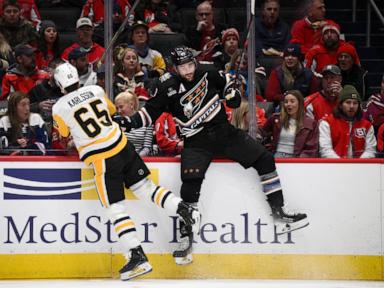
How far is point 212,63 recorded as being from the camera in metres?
9.85

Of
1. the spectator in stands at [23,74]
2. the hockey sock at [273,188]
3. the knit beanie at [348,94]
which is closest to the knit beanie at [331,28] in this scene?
the knit beanie at [348,94]

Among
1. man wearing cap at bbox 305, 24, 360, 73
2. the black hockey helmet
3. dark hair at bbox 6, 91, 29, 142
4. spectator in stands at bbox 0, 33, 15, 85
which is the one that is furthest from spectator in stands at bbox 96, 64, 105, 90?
man wearing cap at bbox 305, 24, 360, 73

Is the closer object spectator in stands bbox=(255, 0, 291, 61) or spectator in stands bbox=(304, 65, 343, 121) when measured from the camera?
spectator in stands bbox=(304, 65, 343, 121)

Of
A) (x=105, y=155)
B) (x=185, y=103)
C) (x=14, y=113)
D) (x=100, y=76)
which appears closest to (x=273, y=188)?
(x=185, y=103)

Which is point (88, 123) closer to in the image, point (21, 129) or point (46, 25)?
point (21, 129)

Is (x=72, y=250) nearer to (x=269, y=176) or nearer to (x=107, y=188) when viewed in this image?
(x=107, y=188)

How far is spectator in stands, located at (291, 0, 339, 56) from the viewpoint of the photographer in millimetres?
11148

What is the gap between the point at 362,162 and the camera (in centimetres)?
920

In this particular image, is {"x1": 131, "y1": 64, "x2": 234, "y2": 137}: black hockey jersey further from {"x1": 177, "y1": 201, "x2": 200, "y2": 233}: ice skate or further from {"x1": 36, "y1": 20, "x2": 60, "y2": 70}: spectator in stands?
{"x1": 36, "y1": 20, "x2": 60, "y2": 70}: spectator in stands

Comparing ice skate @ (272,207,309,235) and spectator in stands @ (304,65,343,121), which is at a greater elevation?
spectator in stands @ (304,65,343,121)

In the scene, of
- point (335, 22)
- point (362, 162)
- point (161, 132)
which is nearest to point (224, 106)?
point (161, 132)

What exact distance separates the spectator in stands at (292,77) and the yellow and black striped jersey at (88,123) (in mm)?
1648

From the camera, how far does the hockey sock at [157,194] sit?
8.89m

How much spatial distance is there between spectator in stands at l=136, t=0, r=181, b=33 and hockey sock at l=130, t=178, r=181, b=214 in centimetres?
259
